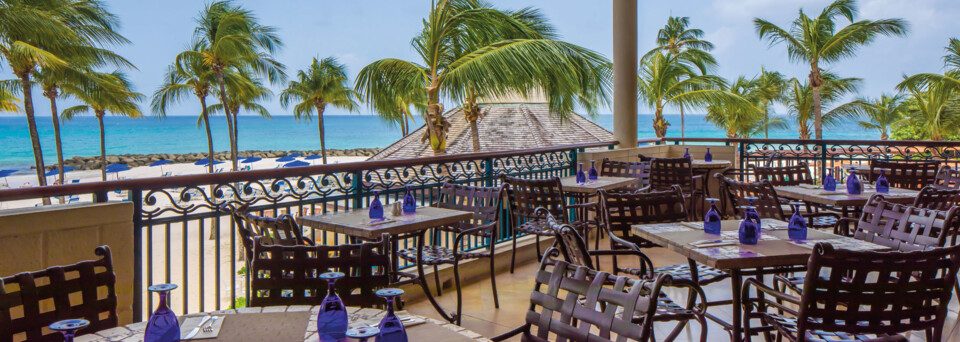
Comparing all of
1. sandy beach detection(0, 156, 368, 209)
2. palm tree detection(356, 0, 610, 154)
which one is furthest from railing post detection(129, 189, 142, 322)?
sandy beach detection(0, 156, 368, 209)

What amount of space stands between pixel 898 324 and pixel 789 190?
10.4ft

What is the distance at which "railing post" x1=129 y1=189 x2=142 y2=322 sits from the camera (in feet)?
10.4

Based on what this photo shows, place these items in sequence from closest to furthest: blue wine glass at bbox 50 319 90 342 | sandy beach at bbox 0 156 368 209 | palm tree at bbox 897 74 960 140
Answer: blue wine glass at bbox 50 319 90 342 < palm tree at bbox 897 74 960 140 < sandy beach at bbox 0 156 368 209

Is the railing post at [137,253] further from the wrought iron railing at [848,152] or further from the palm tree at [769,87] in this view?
the palm tree at [769,87]

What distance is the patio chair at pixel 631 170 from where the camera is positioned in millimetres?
6598

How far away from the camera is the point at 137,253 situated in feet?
10.6

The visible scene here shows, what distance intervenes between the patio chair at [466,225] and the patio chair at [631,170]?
2228 millimetres

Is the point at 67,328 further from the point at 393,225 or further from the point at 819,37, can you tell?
the point at 819,37

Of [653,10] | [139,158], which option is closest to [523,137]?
[139,158]

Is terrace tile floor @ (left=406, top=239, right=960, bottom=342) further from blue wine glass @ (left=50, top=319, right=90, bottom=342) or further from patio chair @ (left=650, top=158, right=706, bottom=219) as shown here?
blue wine glass @ (left=50, top=319, right=90, bottom=342)

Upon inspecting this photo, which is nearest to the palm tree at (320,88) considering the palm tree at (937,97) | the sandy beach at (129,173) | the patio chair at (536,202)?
the sandy beach at (129,173)

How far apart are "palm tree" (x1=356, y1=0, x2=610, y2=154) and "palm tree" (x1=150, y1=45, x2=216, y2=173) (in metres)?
21.1

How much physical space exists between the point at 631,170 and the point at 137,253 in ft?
16.2

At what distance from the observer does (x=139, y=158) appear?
5638cm
